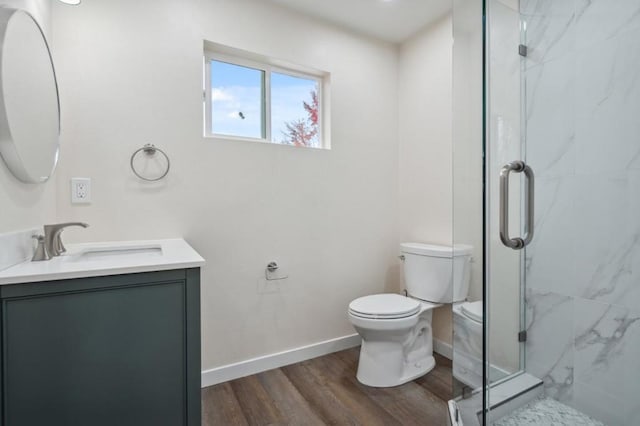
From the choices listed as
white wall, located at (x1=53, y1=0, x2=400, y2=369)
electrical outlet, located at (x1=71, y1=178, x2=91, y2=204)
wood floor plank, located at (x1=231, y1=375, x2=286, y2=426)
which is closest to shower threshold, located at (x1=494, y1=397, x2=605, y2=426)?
wood floor plank, located at (x1=231, y1=375, x2=286, y2=426)

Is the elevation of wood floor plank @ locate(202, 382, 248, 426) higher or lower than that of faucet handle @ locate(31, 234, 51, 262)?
lower

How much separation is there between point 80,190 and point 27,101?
482 mm

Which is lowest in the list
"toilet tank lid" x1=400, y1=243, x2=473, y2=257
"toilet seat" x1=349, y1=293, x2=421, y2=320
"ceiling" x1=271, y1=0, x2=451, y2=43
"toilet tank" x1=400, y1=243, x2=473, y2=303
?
"toilet seat" x1=349, y1=293, x2=421, y2=320

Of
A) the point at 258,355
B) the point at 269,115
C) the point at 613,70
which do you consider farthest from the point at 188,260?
the point at 613,70

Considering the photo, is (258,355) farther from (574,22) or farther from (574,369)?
(574,22)

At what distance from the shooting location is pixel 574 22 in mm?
1503

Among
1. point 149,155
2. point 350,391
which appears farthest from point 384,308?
point 149,155

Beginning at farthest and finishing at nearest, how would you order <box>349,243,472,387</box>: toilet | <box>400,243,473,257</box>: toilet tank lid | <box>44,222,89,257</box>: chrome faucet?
<box>400,243,473,257</box>: toilet tank lid
<box>349,243,472,387</box>: toilet
<box>44,222,89,257</box>: chrome faucet

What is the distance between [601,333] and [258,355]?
5.87 feet

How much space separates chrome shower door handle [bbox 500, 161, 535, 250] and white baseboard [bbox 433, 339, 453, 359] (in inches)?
42.2

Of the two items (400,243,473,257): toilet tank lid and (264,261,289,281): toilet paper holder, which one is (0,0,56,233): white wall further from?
(400,243,473,257): toilet tank lid

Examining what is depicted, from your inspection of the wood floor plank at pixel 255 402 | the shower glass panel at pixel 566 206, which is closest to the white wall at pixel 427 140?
the shower glass panel at pixel 566 206

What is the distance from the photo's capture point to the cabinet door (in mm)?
909

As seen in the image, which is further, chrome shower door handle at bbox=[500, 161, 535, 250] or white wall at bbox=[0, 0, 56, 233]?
chrome shower door handle at bbox=[500, 161, 535, 250]
